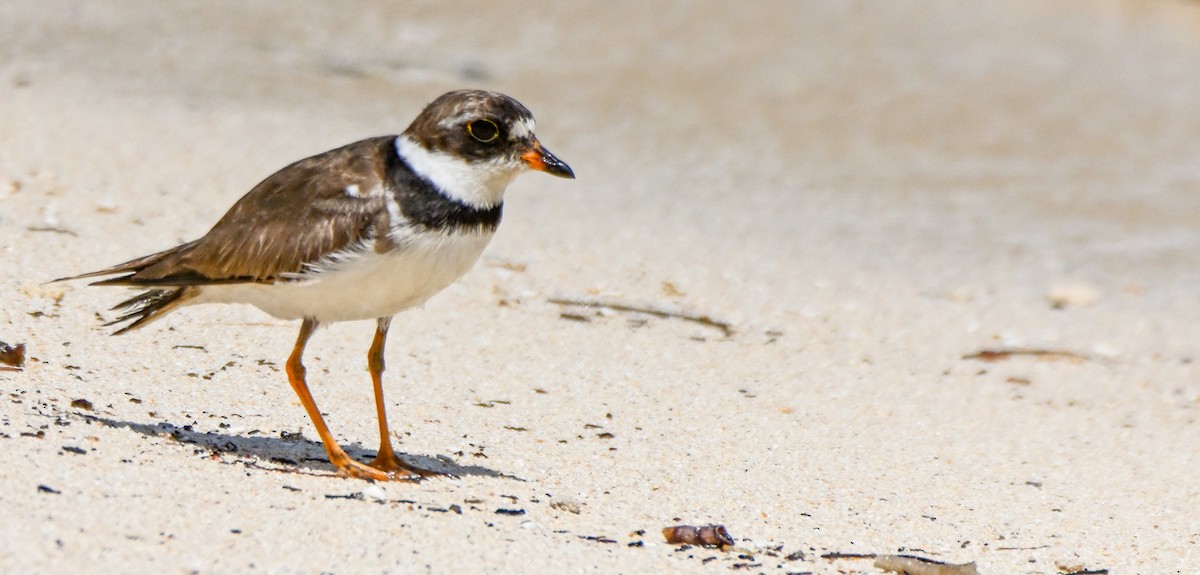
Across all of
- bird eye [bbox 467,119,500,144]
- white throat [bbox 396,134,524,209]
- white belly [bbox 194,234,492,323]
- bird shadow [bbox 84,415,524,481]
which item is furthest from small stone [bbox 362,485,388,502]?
bird eye [bbox 467,119,500,144]

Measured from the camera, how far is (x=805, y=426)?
18.3 feet

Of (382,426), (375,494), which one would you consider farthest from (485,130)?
(375,494)

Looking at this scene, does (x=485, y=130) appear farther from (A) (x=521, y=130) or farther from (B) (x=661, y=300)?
(B) (x=661, y=300)

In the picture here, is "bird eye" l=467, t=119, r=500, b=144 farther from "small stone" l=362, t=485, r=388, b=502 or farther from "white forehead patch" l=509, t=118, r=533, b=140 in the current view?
"small stone" l=362, t=485, r=388, b=502

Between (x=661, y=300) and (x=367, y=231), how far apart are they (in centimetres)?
263

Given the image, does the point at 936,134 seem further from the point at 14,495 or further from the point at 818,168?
the point at 14,495

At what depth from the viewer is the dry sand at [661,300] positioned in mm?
4270

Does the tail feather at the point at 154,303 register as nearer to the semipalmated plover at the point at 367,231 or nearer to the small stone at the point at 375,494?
the semipalmated plover at the point at 367,231

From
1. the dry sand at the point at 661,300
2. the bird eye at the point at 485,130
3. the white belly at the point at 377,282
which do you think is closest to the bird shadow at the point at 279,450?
the dry sand at the point at 661,300

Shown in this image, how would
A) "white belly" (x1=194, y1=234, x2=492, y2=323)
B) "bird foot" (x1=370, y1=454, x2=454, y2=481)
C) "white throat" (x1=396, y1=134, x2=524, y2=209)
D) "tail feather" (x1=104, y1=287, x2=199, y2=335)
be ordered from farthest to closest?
"tail feather" (x1=104, y1=287, x2=199, y2=335) < "bird foot" (x1=370, y1=454, x2=454, y2=481) < "white throat" (x1=396, y1=134, x2=524, y2=209) < "white belly" (x1=194, y1=234, x2=492, y2=323)

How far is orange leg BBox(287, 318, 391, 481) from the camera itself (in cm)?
455

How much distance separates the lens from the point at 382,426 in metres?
4.73

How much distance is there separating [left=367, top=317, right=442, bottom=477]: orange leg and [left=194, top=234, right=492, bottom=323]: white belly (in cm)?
29

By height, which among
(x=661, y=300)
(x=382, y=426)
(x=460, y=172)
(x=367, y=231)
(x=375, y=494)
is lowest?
(x=375, y=494)
